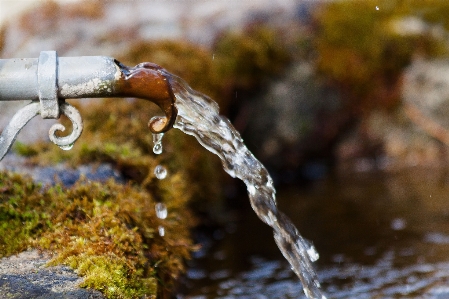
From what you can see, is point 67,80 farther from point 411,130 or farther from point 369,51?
point 411,130

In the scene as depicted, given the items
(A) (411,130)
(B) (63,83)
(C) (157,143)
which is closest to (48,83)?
(B) (63,83)

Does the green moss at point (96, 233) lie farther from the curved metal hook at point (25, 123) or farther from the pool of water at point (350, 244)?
the pool of water at point (350, 244)

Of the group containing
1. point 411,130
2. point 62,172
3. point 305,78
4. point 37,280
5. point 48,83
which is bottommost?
point 37,280

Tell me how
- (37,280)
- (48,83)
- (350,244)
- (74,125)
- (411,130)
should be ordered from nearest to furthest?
(37,280) < (48,83) < (74,125) < (350,244) < (411,130)

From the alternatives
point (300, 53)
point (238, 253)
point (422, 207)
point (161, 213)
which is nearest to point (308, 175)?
point (300, 53)

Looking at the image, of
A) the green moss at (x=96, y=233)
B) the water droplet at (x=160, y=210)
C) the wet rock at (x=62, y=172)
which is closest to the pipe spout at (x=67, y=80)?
the green moss at (x=96, y=233)

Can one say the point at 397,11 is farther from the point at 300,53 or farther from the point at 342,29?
the point at 300,53
